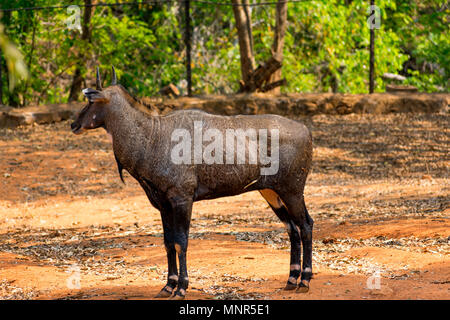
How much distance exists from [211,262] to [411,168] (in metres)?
7.75

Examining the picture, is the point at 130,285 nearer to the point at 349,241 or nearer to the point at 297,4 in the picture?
the point at 349,241

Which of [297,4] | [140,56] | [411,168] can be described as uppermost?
[297,4]

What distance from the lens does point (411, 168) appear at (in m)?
14.5

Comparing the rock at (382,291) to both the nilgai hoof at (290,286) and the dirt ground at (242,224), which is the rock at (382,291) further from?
the nilgai hoof at (290,286)

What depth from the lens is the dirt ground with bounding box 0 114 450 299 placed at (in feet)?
22.9

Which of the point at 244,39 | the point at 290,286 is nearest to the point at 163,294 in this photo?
the point at 290,286

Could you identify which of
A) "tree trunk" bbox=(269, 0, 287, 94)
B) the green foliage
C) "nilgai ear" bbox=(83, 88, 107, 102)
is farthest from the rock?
the green foliage

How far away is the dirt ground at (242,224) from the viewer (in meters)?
6.98

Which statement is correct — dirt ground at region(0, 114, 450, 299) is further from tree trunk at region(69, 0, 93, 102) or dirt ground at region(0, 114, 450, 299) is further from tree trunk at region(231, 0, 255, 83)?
tree trunk at region(69, 0, 93, 102)

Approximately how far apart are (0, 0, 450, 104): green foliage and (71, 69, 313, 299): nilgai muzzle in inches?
486

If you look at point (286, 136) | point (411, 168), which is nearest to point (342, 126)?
point (411, 168)

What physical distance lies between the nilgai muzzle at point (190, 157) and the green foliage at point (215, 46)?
12346 mm

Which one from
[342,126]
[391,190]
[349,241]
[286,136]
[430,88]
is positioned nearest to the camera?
[286,136]

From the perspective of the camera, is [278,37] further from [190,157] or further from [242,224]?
[190,157]
